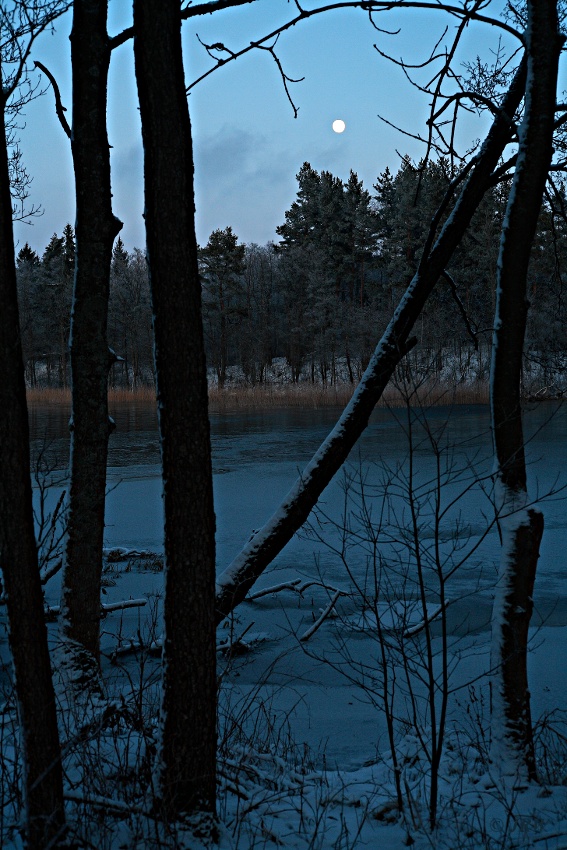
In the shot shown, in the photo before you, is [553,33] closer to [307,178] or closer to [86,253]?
[86,253]

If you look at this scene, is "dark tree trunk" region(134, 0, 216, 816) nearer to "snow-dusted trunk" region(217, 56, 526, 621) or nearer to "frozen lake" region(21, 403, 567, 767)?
"frozen lake" region(21, 403, 567, 767)

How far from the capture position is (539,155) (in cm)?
392

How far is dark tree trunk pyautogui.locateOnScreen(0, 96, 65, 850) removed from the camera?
2340 mm

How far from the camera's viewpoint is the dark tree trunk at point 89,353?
4.51 meters

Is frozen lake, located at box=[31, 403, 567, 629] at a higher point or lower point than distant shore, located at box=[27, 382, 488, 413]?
lower

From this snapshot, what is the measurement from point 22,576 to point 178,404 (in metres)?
0.83

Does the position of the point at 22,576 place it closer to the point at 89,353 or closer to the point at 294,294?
the point at 89,353

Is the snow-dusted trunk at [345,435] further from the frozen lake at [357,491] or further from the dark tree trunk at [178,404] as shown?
the dark tree trunk at [178,404]

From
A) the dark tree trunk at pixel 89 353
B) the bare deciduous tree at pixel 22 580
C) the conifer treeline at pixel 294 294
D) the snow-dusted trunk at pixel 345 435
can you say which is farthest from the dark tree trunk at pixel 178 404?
the conifer treeline at pixel 294 294

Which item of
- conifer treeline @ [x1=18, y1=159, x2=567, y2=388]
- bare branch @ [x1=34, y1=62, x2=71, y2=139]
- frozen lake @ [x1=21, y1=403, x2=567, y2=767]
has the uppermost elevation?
conifer treeline @ [x1=18, y1=159, x2=567, y2=388]

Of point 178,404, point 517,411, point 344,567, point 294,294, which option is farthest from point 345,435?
point 294,294

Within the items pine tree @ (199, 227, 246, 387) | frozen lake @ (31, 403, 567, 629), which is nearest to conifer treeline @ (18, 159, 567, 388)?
pine tree @ (199, 227, 246, 387)

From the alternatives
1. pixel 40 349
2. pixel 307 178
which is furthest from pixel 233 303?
pixel 40 349

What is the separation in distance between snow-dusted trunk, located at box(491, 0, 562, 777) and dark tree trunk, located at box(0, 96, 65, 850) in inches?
93.2
